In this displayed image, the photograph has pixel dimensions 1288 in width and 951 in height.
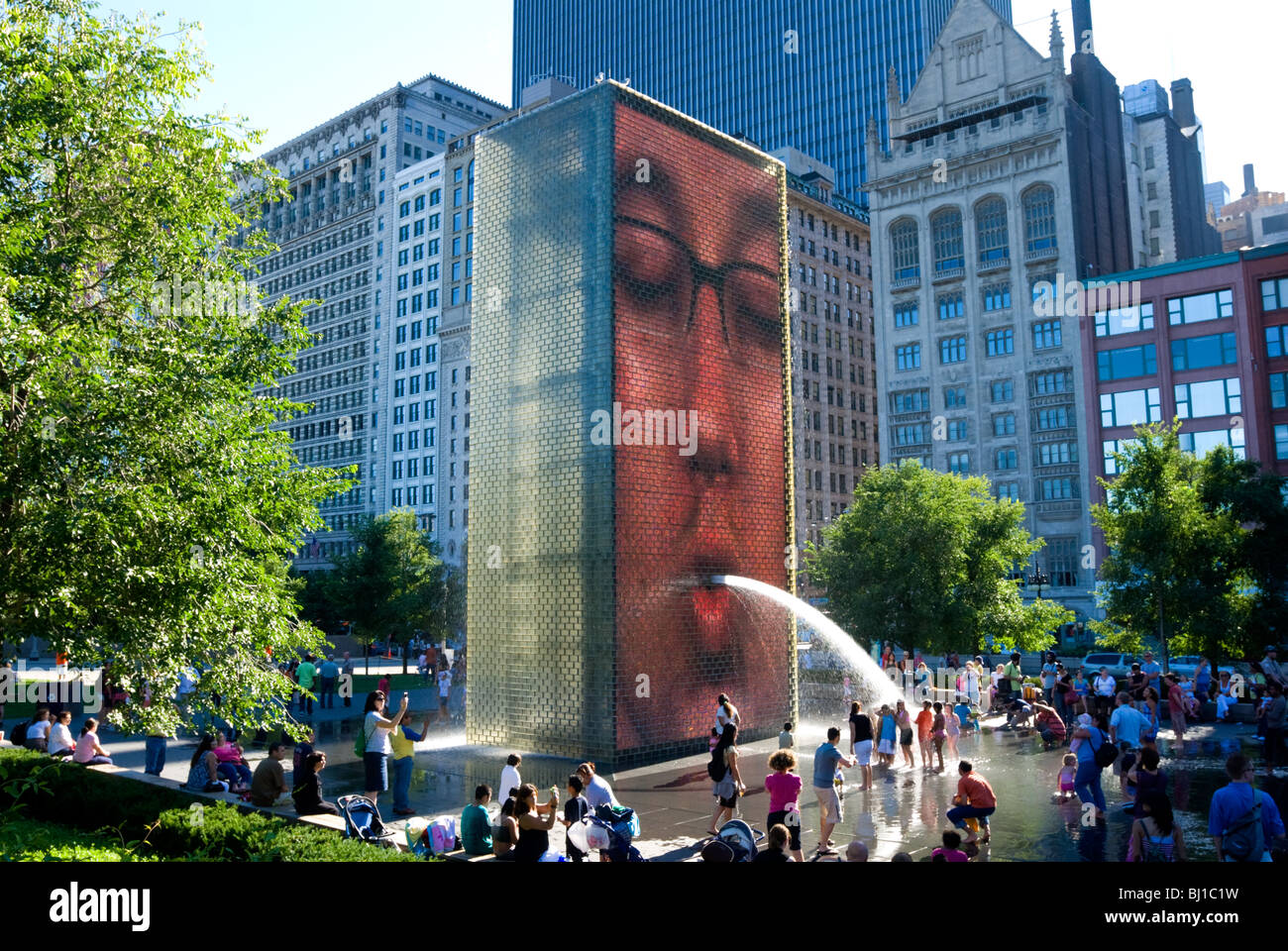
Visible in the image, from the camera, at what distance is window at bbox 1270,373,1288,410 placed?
2473 inches

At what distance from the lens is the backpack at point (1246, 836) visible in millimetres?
9992

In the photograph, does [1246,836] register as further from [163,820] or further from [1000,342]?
[1000,342]

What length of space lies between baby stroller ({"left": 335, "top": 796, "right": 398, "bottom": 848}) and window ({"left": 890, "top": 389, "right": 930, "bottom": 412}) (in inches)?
2983

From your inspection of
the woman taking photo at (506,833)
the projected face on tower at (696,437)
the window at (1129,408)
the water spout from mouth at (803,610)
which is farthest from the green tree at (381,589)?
the window at (1129,408)

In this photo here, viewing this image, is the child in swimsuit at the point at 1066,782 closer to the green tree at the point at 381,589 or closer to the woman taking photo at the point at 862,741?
the woman taking photo at the point at 862,741

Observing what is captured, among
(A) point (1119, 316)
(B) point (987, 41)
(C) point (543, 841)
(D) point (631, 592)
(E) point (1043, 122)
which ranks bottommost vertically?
(C) point (543, 841)

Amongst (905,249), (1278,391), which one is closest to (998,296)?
(905,249)

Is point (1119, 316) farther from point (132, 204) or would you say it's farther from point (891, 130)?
point (132, 204)

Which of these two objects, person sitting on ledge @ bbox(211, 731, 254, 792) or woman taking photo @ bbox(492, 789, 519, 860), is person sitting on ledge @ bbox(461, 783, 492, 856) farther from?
person sitting on ledge @ bbox(211, 731, 254, 792)

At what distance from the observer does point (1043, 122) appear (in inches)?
3068

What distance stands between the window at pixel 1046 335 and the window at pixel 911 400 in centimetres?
972

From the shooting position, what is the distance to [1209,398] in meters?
65.5
